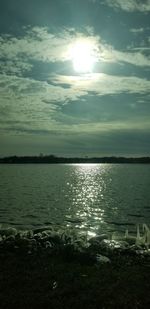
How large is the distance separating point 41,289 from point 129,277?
2744 millimetres

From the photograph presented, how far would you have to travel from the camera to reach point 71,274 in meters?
12.2

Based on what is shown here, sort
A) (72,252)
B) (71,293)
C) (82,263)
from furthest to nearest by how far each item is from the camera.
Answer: (72,252) < (82,263) < (71,293)

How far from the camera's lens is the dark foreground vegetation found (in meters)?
10.1

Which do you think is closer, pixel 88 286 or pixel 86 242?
pixel 88 286

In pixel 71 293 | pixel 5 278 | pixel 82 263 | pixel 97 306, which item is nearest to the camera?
pixel 97 306

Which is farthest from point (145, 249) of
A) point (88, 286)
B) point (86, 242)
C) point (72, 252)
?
point (88, 286)

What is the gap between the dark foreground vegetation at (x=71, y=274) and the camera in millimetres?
10086

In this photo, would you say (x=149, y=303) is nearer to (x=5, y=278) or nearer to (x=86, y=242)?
(x=5, y=278)

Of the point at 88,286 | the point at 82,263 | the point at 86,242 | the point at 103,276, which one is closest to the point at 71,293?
the point at 88,286

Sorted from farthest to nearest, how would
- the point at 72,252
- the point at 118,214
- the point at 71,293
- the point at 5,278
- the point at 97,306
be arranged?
the point at 118,214 < the point at 72,252 < the point at 5,278 < the point at 71,293 < the point at 97,306

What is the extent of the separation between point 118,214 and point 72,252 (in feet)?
88.8

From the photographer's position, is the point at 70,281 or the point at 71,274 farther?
the point at 71,274

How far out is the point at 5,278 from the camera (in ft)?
38.3

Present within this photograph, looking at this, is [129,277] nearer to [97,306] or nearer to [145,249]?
[97,306]
